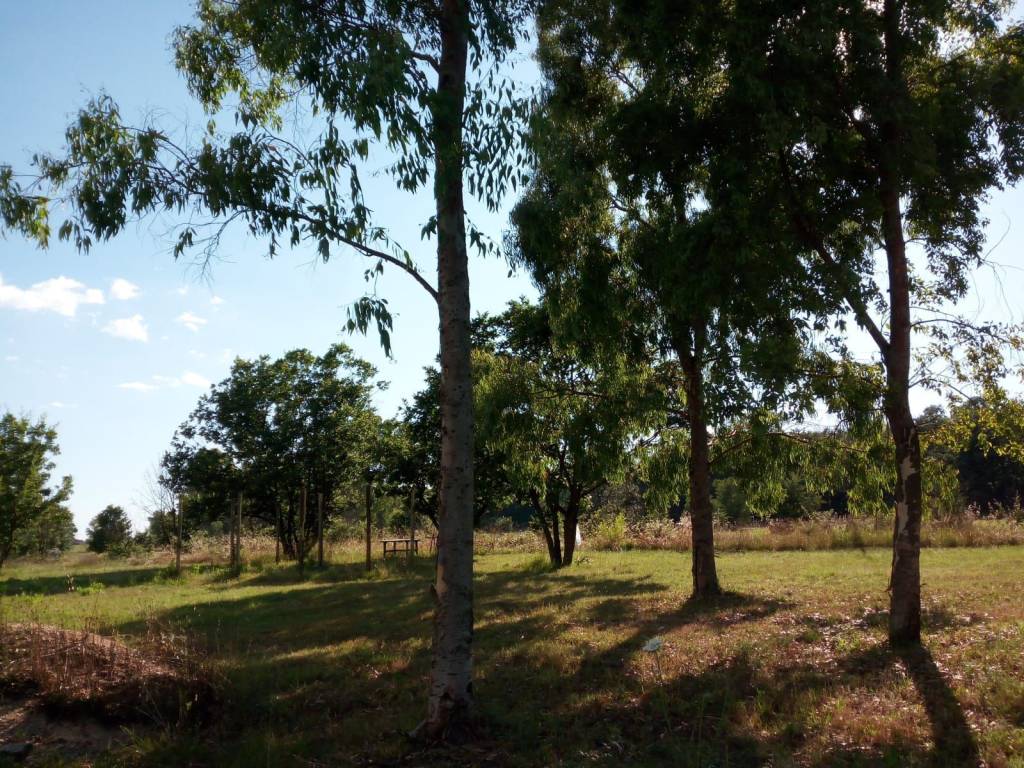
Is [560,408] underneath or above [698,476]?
above

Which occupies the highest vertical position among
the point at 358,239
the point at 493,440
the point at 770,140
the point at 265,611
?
the point at 770,140

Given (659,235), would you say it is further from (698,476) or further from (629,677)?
(629,677)

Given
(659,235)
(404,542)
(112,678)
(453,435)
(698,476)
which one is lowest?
(404,542)

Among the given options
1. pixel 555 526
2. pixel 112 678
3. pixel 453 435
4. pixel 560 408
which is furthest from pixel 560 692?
pixel 555 526

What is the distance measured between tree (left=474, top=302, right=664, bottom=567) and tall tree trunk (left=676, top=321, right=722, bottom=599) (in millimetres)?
699

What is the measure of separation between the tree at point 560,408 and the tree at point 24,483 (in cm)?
1725

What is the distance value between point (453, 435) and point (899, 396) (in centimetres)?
551

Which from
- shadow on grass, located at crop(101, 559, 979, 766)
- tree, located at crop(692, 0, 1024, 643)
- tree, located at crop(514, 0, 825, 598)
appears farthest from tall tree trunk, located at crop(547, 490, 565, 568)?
tree, located at crop(692, 0, 1024, 643)

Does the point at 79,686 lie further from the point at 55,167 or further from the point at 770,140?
the point at 770,140

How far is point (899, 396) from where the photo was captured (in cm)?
898

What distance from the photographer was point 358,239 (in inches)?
278

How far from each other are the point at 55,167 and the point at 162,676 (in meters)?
5.14

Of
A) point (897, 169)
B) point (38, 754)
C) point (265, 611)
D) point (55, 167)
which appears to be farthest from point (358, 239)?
point (265, 611)

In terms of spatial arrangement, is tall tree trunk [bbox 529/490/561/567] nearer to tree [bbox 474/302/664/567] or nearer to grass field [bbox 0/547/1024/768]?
tree [bbox 474/302/664/567]
